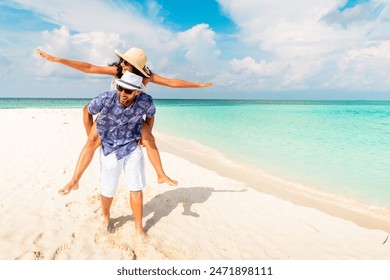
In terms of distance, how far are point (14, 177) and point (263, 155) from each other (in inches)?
335

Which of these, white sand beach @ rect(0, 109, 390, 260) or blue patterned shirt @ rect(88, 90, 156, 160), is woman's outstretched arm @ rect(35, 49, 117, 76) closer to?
blue patterned shirt @ rect(88, 90, 156, 160)

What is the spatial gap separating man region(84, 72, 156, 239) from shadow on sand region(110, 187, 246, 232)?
1.95 ft

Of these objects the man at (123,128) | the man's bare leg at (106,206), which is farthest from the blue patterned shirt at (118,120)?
the man's bare leg at (106,206)

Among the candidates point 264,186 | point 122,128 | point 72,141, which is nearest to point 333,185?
point 264,186

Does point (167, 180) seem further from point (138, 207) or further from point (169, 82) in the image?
point (169, 82)

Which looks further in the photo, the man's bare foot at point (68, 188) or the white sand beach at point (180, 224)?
the white sand beach at point (180, 224)

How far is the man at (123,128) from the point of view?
319 centimetres

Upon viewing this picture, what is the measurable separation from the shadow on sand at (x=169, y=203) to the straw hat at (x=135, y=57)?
234 centimetres

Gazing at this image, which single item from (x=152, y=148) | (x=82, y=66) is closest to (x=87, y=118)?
(x=82, y=66)

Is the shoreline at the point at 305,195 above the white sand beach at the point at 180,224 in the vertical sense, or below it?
below

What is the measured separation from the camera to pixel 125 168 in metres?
3.59

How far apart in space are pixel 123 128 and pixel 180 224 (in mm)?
1870

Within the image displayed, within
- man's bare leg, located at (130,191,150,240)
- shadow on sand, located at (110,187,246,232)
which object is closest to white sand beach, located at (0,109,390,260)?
shadow on sand, located at (110,187,246,232)

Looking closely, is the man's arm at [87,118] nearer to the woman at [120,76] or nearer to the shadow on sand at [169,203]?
the woman at [120,76]
